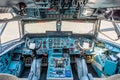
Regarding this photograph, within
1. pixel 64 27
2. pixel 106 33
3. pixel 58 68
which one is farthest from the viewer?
pixel 106 33

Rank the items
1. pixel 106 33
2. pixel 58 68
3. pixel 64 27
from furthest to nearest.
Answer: pixel 106 33
pixel 64 27
pixel 58 68

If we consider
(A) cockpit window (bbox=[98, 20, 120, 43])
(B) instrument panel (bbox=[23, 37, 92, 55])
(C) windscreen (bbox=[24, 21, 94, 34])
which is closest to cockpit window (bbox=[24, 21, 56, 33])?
(C) windscreen (bbox=[24, 21, 94, 34])

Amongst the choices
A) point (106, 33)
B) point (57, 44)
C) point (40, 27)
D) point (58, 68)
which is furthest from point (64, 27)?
point (106, 33)

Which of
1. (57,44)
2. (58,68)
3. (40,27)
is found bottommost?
(58,68)

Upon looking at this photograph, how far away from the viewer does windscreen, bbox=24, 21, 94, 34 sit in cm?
443

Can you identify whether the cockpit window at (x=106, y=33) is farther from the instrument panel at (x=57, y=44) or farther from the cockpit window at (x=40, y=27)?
the cockpit window at (x=40, y=27)

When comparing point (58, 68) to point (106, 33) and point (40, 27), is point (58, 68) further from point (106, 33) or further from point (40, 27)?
point (106, 33)

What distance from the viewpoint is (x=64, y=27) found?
14.8 ft

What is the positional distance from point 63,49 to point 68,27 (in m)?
0.53

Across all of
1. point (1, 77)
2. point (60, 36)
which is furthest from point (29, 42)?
point (1, 77)

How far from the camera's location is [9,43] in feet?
14.9

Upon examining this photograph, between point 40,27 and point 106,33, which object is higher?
point 40,27

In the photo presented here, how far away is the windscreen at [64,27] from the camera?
4.43 meters

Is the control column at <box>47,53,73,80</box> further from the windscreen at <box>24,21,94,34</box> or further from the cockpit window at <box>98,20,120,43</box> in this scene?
the cockpit window at <box>98,20,120,43</box>
